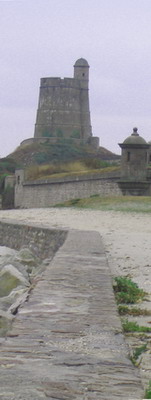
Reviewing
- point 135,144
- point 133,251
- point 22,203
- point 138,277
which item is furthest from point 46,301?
point 22,203

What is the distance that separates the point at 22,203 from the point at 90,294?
175 feet

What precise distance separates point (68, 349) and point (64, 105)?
87.4 meters

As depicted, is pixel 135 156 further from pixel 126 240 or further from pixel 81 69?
pixel 81 69

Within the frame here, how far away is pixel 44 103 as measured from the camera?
90812 millimetres

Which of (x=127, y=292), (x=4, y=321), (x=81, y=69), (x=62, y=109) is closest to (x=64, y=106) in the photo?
(x=62, y=109)

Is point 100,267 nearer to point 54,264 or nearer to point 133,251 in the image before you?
point 54,264

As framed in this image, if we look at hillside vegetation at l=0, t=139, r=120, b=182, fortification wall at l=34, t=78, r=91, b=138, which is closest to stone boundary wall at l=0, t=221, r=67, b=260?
hillside vegetation at l=0, t=139, r=120, b=182

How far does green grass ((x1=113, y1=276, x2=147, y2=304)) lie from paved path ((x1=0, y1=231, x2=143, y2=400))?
0.35 meters

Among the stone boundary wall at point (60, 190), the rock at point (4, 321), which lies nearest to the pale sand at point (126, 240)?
the rock at point (4, 321)

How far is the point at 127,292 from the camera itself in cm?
770

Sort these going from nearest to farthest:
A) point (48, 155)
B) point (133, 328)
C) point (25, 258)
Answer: point (133, 328)
point (25, 258)
point (48, 155)

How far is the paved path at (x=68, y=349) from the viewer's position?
329cm

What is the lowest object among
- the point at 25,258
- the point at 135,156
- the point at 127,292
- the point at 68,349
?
the point at 25,258

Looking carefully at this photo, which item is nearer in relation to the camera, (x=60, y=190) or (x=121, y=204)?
(x=121, y=204)
